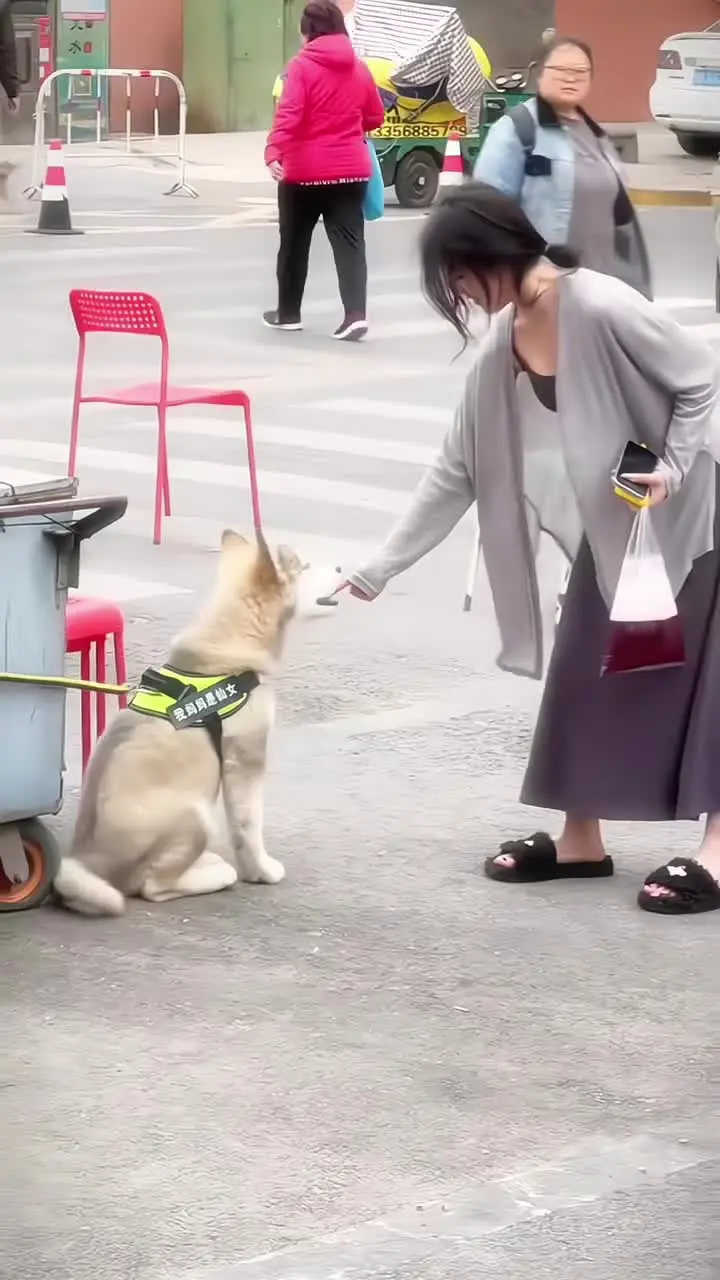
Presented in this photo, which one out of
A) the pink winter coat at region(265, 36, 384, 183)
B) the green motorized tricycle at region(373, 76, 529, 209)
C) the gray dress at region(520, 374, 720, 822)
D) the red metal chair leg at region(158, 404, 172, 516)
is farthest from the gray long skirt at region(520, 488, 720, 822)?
the green motorized tricycle at region(373, 76, 529, 209)

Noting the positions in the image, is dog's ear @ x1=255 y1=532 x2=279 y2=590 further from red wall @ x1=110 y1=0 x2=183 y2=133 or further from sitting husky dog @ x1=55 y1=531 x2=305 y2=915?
red wall @ x1=110 y1=0 x2=183 y2=133

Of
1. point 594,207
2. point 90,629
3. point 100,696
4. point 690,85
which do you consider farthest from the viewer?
point 690,85

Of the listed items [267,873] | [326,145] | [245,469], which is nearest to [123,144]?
[326,145]

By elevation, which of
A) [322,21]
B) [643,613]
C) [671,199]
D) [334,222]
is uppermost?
[322,21]

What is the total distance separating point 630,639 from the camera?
5.24 metres

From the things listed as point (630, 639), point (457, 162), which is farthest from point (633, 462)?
point (457, 162)

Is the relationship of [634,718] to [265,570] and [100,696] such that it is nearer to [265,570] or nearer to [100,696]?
[265,570]

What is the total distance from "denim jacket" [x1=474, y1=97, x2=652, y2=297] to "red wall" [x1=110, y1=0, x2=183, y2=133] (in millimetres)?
23903

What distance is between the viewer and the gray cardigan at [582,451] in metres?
5.12

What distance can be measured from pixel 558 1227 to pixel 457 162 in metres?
17.5

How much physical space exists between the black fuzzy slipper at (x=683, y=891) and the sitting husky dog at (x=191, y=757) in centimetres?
93

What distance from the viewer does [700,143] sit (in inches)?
1155

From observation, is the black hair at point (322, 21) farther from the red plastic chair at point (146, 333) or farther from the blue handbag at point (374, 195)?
the red plastic chair at point (146, 333)

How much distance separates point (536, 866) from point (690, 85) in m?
23.6
